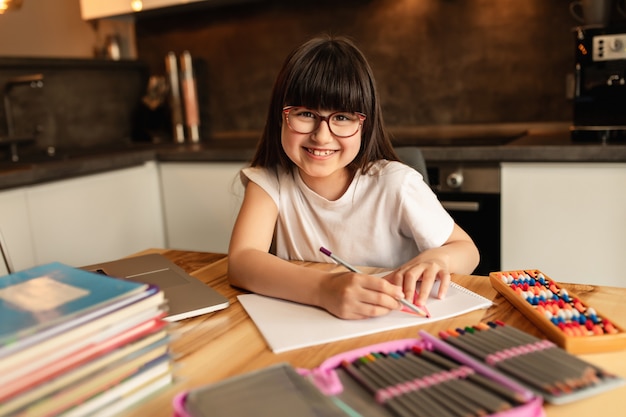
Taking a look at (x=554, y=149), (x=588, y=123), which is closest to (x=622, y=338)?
(x=554, y=149)

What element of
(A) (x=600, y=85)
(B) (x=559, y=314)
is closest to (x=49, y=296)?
(B) (x=559, y=314)

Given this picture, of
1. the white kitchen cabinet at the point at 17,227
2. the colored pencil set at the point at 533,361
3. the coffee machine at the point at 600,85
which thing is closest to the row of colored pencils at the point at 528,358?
the colored pencil set at the point at 533,361

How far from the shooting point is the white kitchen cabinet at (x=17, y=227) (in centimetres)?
191

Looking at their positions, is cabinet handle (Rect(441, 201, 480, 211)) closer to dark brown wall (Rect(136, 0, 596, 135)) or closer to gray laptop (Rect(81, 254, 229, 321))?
dark brown wall (Rect(136, 0, 596, 135))

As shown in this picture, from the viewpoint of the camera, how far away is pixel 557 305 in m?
0.82

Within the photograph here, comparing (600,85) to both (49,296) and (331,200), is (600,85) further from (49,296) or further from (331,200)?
(49,296)

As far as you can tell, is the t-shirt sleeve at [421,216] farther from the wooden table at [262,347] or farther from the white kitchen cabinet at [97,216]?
the white kitchen cabinet at [97,216]

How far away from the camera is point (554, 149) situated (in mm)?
1804

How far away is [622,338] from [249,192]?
834 millimetres

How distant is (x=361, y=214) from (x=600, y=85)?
3.41 ft

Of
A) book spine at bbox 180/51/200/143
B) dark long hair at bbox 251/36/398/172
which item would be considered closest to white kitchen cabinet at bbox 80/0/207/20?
book spine at bbox 180/51/200/143

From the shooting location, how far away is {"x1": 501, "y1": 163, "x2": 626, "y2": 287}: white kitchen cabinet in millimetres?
1774

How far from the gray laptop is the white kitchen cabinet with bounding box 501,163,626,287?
118 centimetres

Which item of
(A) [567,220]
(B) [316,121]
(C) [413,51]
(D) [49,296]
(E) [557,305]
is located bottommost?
(A) [567,220]
